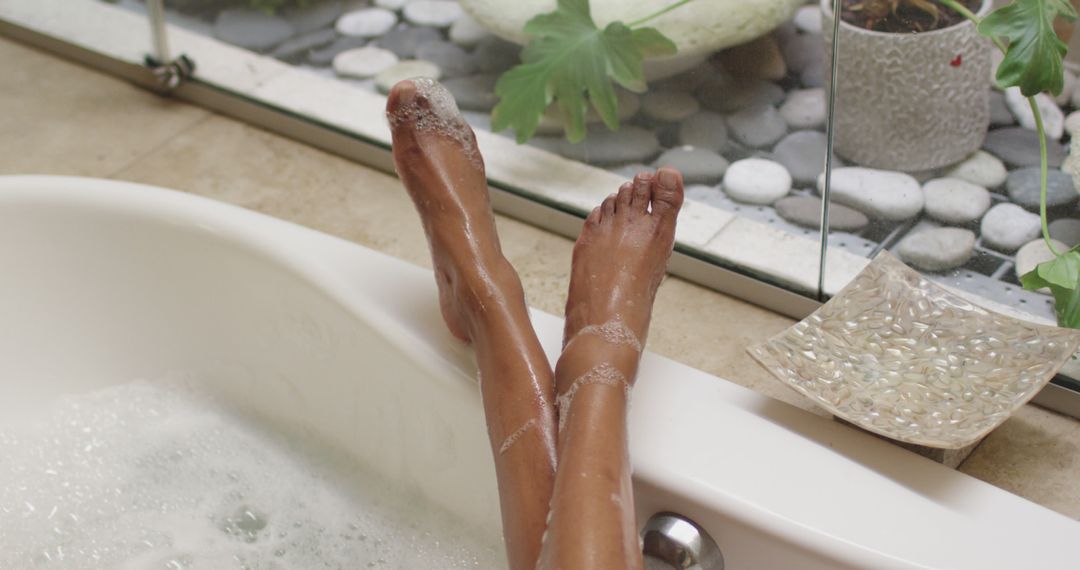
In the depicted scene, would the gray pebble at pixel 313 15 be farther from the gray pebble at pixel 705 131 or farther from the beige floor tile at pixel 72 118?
the gray pebble at pixel 705 131

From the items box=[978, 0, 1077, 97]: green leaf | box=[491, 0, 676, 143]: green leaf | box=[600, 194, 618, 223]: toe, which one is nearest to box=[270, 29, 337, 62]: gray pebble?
box=[491, 0, 676, 143]: green leaf

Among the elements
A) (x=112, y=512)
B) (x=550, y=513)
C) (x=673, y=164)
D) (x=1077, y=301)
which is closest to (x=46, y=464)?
(x=112, y=512)

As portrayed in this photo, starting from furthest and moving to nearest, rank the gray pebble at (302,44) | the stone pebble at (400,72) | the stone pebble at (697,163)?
1. the gray pebble at (302,44)
2. the stone pebble at (400,72)
3. the stone pebble at (697,163)

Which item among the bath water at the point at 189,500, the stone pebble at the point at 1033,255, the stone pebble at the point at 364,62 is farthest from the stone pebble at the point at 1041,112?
the stone pebble at the point at 364,62

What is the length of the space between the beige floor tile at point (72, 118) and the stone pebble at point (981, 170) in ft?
4.20

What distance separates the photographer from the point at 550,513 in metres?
1.01

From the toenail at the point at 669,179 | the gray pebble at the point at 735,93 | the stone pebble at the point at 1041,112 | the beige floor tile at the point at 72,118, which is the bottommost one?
the beige floor tile at the point at 72,118

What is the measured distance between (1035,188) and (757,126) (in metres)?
0.37

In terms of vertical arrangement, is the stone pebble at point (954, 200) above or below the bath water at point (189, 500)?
above

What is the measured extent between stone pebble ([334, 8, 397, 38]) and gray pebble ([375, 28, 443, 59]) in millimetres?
17

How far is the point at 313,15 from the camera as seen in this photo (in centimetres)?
211

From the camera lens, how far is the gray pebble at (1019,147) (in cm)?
137

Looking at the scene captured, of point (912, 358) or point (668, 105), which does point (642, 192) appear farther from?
point (668, 105)

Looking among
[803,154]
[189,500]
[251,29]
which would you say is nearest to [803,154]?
[803,154]
